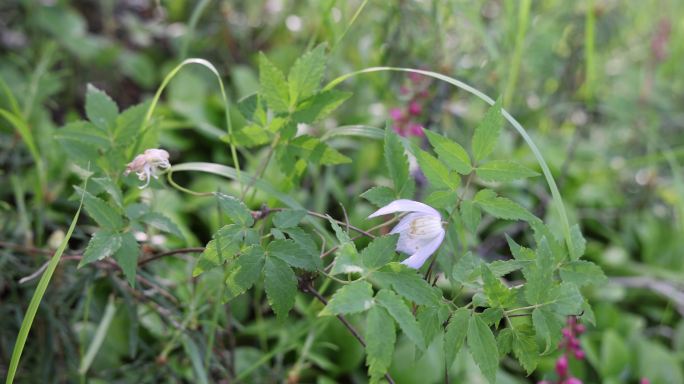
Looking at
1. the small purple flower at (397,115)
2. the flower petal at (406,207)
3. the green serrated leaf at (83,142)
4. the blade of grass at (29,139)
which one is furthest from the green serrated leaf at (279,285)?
the small purple flower at (397,115)

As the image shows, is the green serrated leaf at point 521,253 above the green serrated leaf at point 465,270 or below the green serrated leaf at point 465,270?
above

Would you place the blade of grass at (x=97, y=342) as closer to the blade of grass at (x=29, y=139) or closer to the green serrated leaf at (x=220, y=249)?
the blade of grass at (x=29, y=139)


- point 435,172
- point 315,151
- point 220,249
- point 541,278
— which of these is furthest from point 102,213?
point 541,278

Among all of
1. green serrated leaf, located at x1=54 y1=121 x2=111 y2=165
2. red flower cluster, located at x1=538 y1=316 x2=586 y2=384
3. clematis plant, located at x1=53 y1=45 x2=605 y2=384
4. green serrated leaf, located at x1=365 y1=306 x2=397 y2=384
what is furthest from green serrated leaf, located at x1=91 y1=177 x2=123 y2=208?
red flower cluster, located at x1=538 y1=316 x2=586 y2=384

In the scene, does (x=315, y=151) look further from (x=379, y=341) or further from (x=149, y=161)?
(x=379, y=341)

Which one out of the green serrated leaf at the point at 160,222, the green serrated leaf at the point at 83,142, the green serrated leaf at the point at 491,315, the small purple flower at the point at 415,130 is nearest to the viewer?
the green serrated leaf at the point at 491,315

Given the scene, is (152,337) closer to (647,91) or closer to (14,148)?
(14,148)

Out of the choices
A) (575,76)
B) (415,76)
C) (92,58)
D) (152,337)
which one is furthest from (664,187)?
(92,58)
